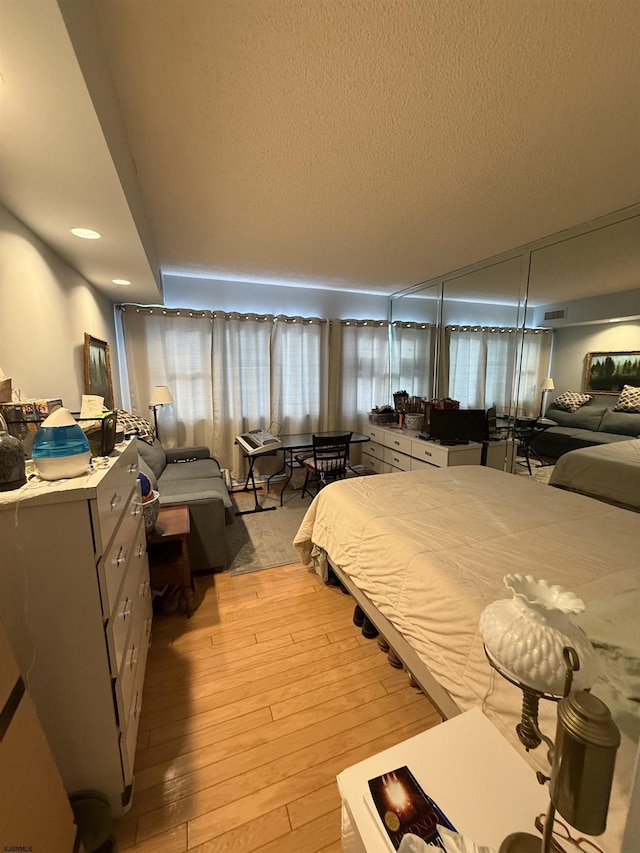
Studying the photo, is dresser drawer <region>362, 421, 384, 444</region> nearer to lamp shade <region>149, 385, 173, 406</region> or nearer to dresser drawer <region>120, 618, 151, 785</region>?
lamp shade <region>149, 385, 173, 406</region>

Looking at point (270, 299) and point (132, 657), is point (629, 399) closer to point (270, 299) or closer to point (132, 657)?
point (132, 657)

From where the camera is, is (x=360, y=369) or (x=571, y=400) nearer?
(x=571, y=400)

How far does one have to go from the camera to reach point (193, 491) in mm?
2719

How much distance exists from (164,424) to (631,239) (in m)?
4.49

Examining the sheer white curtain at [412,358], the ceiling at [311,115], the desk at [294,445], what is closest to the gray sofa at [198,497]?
the desk at [294,445]

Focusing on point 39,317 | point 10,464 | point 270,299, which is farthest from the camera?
point 270,299

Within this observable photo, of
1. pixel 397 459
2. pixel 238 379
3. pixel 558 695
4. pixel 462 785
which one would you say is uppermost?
pixel 238 379

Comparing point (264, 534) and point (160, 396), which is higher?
point (160, 396)

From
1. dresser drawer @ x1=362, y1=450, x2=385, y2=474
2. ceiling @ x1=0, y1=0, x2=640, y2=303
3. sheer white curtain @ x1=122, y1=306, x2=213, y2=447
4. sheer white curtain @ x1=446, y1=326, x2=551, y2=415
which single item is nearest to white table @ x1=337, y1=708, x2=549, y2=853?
ceiling @ x1=0, y1=0, x2=640, y2=303

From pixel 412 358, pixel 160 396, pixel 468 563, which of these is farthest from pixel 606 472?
pixel 160 396

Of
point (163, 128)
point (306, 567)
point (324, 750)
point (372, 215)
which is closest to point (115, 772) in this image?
point (324, 750)

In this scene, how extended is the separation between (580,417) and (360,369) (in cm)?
272

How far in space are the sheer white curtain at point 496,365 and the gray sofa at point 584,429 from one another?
25cm

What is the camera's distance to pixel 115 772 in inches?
42.3
